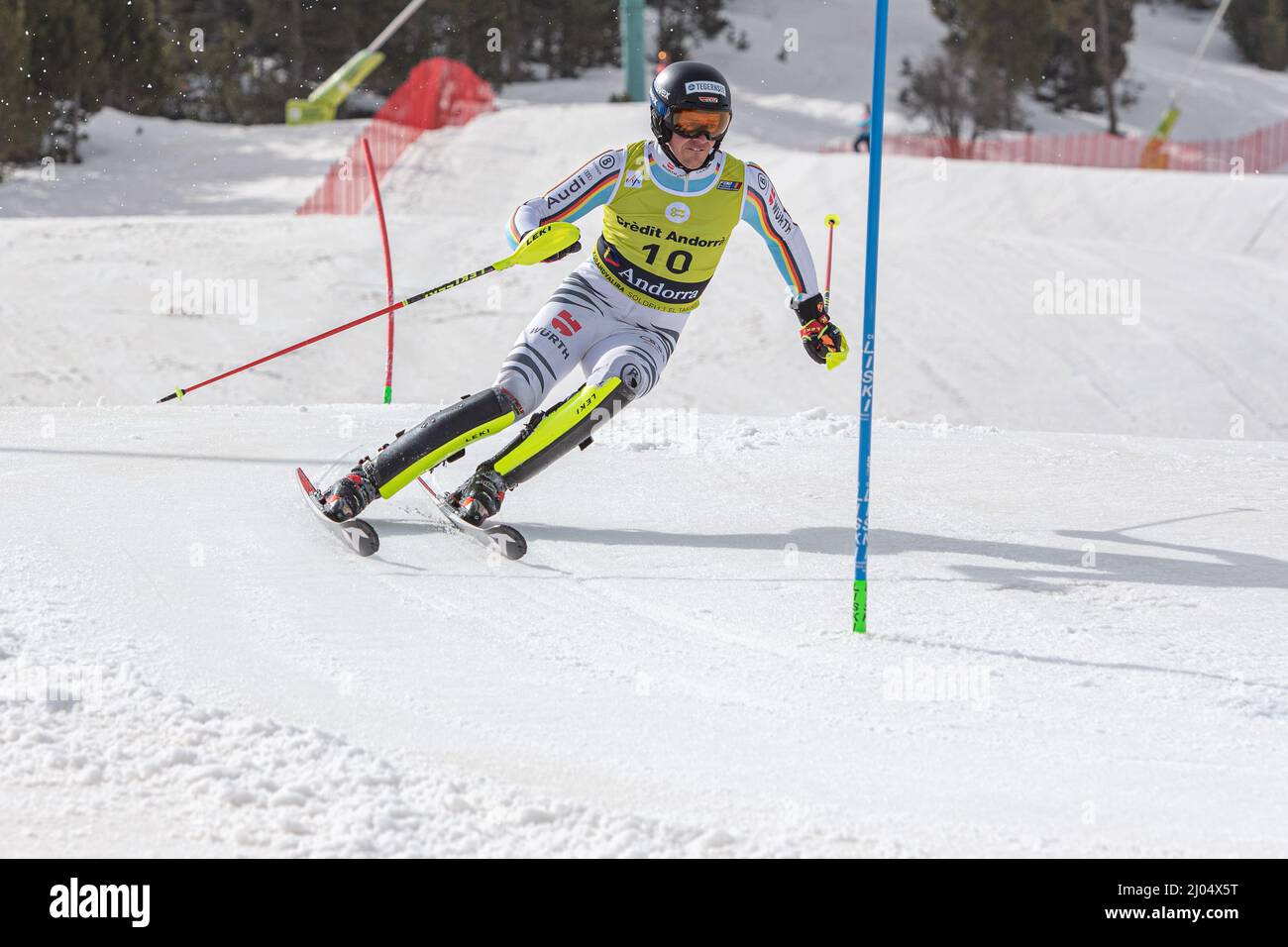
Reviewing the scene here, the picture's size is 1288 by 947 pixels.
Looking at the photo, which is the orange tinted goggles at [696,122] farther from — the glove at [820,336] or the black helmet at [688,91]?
the glove at [820,336]

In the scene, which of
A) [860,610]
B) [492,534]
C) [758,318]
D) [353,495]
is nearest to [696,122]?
[492,534]

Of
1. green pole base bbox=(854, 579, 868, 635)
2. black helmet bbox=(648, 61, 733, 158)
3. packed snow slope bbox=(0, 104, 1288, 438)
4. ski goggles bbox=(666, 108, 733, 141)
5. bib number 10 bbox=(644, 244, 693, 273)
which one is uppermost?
black helmet bbox=(648, 61, 733, 158)

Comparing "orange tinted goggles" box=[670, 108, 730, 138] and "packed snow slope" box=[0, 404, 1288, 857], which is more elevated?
"orange tinted goggles" box=[670, 108, 730, 138]

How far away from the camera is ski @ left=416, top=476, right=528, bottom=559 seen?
5070 mm

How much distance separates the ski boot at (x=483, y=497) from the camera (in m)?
5.20

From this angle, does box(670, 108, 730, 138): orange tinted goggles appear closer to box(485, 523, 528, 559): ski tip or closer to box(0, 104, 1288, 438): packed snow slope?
box(485, 523, 528, 559): ski tip

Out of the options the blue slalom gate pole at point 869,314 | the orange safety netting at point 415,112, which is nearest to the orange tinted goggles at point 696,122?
the blue slalom gate pole at point 869,314

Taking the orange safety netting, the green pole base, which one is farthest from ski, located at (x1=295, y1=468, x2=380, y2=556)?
the orange safety netting

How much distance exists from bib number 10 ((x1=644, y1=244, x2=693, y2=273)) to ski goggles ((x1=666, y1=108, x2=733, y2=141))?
47 cm

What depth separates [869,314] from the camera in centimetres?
404

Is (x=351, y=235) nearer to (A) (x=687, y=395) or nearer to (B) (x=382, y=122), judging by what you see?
(A) (x=687, y=395)

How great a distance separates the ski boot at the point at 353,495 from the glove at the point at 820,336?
1817 millimetres
